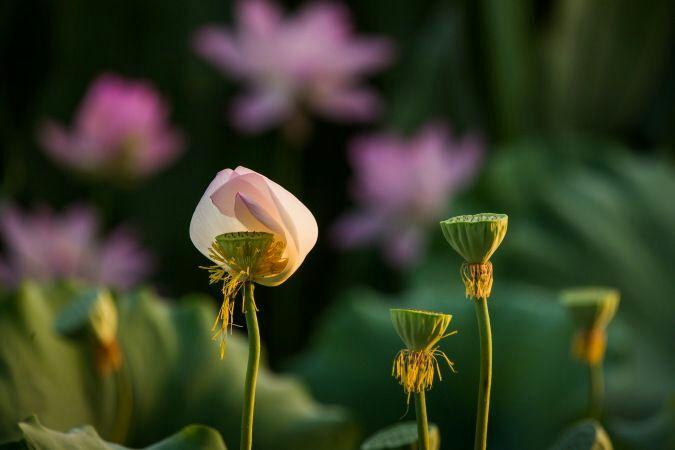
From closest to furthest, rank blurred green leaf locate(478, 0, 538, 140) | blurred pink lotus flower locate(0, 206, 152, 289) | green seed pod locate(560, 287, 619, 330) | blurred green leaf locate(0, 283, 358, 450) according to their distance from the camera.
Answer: green seed pod locate(560, 287, 619, 330)
blurred green leaf locate(0, 283, 358, 450)
blurred pink lotus flower locate(0, 206, 152, 289)
blurred green leaf locate(478, 0, 538, 140)

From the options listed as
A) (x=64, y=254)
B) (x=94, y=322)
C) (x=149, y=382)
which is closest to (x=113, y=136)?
(x=64, y=254)

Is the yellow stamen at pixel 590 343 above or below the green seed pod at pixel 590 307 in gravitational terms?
below

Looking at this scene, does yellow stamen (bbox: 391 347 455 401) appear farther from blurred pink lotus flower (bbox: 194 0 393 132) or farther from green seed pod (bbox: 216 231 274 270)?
blurred pink lotus flower (bbox: 194 0 393 132)

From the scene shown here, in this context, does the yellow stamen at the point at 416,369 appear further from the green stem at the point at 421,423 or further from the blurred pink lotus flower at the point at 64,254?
the blurred pink lotus flower at the point at 64,254

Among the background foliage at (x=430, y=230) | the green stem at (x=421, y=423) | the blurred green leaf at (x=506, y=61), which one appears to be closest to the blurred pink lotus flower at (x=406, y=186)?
the background foliage at (x=430, y=230)

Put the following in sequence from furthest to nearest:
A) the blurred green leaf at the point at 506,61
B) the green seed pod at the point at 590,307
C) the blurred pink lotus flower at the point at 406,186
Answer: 1. the blurred green leaf at the point at 506,61
2. the blurred pink lotus flower at the point at 406,186
3. the green seed pod at the point at 590,307

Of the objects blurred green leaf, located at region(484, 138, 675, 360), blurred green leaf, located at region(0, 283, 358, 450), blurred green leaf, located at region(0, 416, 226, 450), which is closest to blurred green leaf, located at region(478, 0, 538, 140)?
blurred green leaf, located at region(484, 138, 675, 360)
